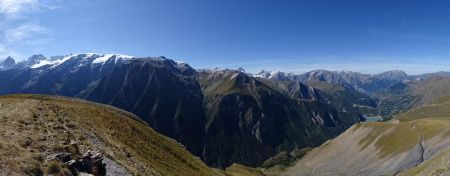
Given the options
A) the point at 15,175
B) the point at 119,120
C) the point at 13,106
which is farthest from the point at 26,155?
the point at 119,120

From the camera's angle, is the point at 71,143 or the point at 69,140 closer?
the point at 71,143

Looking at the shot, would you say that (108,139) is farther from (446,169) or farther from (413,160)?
(413,160)

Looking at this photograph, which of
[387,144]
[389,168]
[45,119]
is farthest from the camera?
[387,144]

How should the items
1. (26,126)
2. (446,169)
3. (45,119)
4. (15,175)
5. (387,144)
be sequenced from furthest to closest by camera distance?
1. (387,144)
2. (446,169)
3. (45,119)
4. (26,126)
5. (15,175)

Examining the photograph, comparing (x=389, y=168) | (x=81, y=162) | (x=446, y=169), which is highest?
(x=81, y=162)
